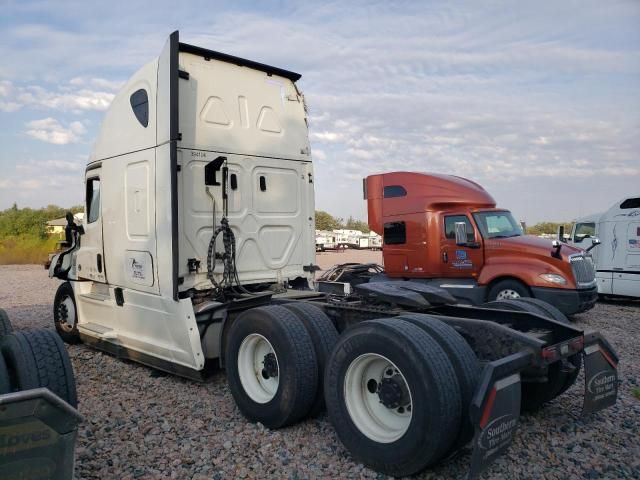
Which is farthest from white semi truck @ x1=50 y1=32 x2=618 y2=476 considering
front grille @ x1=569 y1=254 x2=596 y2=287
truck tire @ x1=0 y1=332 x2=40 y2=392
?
front grille @ x1=569 y1=254 x2=596 y2=287

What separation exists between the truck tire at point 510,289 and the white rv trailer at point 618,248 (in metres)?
4.94

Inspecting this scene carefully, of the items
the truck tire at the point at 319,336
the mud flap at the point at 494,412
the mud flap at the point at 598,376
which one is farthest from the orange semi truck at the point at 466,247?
the mud flap at the point at 494,412

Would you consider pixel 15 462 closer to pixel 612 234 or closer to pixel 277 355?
pixel 277 355

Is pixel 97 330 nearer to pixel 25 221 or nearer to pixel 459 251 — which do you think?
pixel 459 251

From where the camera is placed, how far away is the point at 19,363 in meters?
3.61

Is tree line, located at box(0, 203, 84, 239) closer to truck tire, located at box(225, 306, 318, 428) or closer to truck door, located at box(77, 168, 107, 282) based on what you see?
truck door, located at box(77, 168, 107, 282)

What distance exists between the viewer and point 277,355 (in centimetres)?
449

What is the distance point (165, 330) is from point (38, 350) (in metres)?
2.17

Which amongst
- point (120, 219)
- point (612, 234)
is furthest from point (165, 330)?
point (612, 234)

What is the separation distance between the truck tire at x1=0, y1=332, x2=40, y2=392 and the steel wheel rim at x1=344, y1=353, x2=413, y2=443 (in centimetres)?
216

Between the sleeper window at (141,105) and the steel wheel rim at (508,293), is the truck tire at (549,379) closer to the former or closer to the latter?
the sleeper window at (141,105)

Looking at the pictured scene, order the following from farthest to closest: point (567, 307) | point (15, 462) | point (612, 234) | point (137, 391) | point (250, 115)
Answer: point (612, 234)
point (567, 307)
point (250, 115)
point (137, 391)
point (15, 462)

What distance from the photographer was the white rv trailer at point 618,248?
1282cm

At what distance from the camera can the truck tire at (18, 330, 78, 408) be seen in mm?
3602
